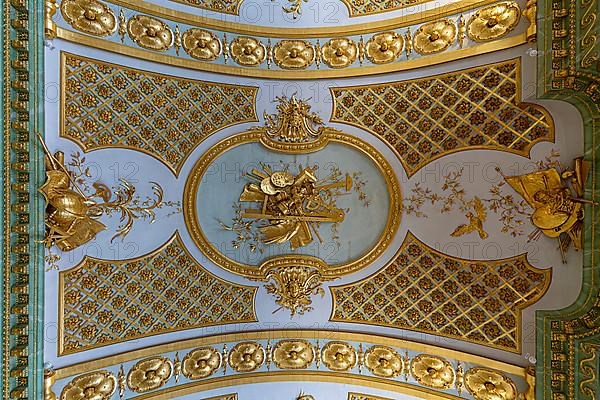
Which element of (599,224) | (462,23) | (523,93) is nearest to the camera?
(599,224)

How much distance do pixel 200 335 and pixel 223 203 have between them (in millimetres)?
1710

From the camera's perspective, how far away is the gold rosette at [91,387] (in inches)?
165

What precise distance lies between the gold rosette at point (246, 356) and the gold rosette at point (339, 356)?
845 millimetres

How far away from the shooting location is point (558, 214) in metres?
3.96

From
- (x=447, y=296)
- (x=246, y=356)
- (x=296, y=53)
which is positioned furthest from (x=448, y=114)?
(x=246, y=356)

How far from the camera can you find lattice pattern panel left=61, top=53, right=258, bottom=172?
13.7 feet

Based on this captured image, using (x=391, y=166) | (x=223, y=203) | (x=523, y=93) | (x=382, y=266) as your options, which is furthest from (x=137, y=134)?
(x=523, y=93)

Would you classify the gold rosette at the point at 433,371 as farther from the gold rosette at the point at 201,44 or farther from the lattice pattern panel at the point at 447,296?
the gold rosette at the point at 201,44

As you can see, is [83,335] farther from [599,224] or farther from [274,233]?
[599,224]

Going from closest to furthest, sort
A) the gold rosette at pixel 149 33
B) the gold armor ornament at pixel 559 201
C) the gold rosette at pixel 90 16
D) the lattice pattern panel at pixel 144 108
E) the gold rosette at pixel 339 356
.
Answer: the gold armor ornament at pixel 559 201 < the gold rosette at pixel 90 16 < the lattice pattern panel at pixel 144 108 < the gold rosette at pixel 149 33 < the gold rosette at pixel 339 356

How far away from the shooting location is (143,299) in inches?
181

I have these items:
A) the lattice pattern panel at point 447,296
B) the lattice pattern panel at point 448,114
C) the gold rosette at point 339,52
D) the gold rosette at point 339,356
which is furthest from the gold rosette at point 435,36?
the gold rosette at point 339,356

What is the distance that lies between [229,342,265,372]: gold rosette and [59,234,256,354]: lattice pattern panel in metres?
0.34

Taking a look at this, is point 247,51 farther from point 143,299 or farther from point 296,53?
point 143,299
